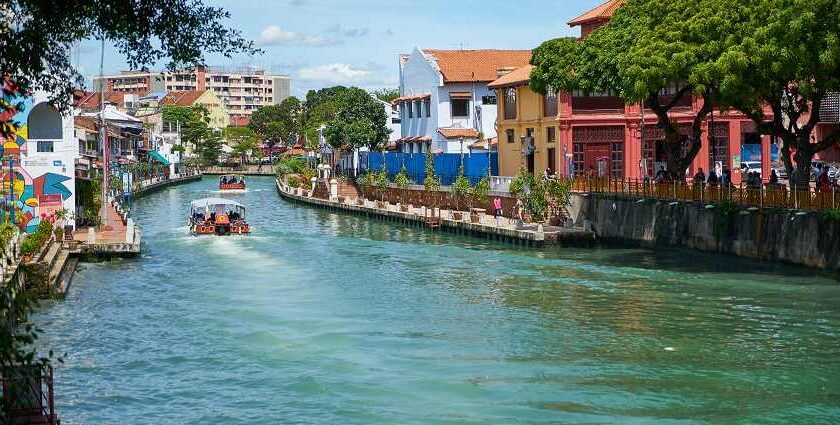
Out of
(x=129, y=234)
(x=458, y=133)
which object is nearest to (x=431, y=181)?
(x=458, y=133)

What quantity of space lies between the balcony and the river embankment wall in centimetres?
852

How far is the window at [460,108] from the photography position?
89562 millimetres

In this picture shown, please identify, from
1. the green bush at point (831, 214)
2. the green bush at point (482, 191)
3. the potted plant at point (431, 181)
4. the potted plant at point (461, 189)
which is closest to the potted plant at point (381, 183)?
the potted plant at point (431, 181)

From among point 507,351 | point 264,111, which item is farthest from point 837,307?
point 264,111

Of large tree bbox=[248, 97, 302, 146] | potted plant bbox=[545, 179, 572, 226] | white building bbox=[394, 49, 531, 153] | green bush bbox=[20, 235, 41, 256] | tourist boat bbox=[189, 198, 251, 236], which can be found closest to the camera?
green bush bbox=[20, 235, 41, 256]

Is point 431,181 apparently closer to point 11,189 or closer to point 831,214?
point 11,189

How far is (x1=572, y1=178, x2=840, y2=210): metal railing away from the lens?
134 ft

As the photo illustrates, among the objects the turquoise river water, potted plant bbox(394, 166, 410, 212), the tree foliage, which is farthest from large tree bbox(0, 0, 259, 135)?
potted plant bbox(394, 166, 410, 212)

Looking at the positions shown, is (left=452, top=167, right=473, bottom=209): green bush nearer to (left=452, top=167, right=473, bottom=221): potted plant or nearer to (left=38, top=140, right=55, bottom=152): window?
(left=452, top=167, right=473, bottom=221): potted plant

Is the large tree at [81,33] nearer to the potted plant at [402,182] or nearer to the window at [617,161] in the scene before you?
the window at [617,161]

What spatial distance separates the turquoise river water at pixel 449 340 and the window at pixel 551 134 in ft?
57.6

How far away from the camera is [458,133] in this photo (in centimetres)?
8762

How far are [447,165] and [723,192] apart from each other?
33516mm

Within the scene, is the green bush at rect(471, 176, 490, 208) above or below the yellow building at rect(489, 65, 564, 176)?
below
